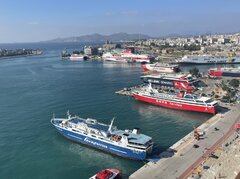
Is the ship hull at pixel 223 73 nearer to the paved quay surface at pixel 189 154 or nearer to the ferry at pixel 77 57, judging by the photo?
the paved quay surface at pixel 189 154

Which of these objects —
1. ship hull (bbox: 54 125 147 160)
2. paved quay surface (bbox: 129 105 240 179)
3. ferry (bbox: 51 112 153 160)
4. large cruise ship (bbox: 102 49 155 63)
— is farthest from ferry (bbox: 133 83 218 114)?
Answer: large cruise ship (bbox: 102 49 155 63)

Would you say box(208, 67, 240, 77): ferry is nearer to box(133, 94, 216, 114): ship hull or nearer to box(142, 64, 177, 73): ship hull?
box(142, 64, 177, 73): ship hull

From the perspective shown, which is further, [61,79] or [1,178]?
[61,79]

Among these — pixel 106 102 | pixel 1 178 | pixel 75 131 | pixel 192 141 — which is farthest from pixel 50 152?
pixel 106 102

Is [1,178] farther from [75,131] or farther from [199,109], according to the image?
[199,109]

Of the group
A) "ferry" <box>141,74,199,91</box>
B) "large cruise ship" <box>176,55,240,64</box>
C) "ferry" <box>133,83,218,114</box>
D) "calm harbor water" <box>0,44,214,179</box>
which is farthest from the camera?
"large cruise ship" <box>176,55,240,64</box>

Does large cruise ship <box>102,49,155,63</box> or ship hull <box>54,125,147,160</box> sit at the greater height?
large cruise ship <box>102,49,155,63</box>
